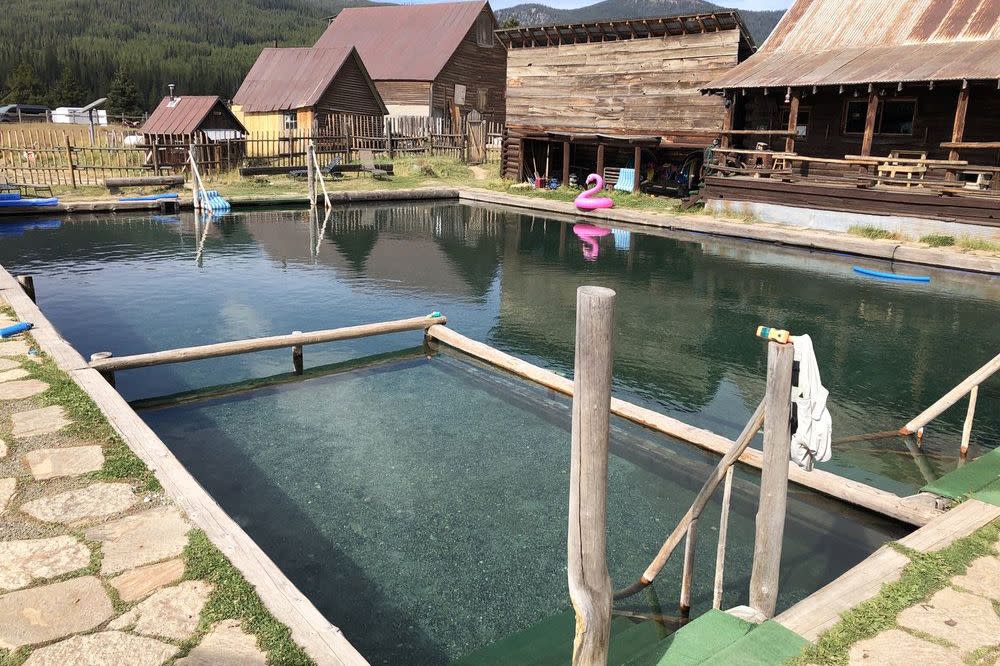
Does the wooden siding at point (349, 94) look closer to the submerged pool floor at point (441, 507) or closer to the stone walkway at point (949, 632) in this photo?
the submerged pool floor at point (441, 507)

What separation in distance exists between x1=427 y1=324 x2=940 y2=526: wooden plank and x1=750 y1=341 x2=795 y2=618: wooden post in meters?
1.10

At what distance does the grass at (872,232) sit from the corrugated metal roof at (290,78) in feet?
80.4

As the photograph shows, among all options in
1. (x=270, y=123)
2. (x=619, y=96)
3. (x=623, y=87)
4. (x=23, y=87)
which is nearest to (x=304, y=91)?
(x=270, y=123)

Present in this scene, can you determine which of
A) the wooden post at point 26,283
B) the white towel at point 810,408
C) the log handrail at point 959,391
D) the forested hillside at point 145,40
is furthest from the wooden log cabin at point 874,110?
the forested hillside at point 145,40

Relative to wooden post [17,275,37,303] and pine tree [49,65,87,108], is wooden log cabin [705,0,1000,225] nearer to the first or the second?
wooden post [17,275,37,303]

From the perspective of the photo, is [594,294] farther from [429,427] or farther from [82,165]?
[82,165]

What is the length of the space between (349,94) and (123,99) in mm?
35656

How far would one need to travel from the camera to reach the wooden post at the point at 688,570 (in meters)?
4.59

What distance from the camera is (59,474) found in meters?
5.14

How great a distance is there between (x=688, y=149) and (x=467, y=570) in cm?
2226

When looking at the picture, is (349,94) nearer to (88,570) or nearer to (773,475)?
(88,570)

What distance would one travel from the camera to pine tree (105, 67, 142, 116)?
2468 inches

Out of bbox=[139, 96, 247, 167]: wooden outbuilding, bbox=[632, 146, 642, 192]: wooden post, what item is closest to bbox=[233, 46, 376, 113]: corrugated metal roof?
bbox=[139, 96, 247, 167]: wooden outbuilding

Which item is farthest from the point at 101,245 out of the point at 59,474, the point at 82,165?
the point at 59,474
